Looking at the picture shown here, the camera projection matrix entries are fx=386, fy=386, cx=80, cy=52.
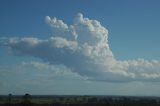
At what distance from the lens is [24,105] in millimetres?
118938
